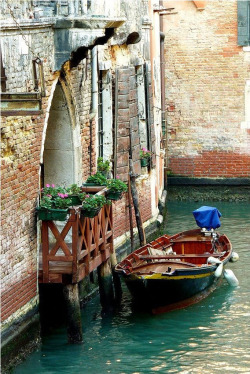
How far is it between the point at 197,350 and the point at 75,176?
2.87 metres

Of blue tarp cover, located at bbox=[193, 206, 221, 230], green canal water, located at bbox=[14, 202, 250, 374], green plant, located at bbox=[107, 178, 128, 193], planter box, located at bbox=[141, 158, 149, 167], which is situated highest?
green plant, located at bbox=[107, 178, 128, 193]

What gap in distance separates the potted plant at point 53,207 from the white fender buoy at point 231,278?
389 cm

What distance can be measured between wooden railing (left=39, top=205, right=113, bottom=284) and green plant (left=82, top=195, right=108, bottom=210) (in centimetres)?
13

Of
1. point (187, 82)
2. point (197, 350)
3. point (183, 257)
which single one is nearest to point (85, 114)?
point (183, 257)

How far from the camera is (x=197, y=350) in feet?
37.3

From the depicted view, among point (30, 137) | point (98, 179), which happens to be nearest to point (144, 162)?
point (98, 179)

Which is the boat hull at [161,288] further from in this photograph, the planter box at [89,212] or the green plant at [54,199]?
the green plant at [54,199]

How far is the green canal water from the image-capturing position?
423 inches

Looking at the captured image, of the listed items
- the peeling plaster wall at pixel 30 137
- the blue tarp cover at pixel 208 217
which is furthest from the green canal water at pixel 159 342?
the blue tarp cover at pixel 208 217

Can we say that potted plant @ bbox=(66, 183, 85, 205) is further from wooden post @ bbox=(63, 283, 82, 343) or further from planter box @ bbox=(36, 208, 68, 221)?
wooden post @ bbox=(63, 283, 82, 343)

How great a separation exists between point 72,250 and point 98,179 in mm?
1758

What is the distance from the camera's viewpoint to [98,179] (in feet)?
41.5

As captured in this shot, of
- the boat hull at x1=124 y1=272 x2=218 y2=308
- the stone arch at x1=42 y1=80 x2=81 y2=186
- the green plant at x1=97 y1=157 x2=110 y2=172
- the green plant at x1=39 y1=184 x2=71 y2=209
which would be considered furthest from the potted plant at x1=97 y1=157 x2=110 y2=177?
the green plant at x1=39 y1=184 x2=71 y2=209

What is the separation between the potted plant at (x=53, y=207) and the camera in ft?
36.0
